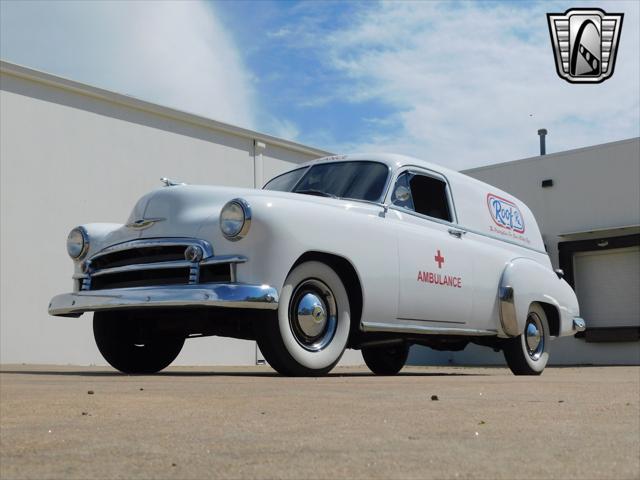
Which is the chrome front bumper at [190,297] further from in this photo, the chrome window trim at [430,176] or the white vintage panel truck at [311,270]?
the chrome window trim at [430,176]

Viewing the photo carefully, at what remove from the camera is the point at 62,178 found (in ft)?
42.7

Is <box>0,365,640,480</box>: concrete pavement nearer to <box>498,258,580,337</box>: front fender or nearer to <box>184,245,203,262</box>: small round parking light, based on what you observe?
<box>184,245,203,262</box>: small round parking light

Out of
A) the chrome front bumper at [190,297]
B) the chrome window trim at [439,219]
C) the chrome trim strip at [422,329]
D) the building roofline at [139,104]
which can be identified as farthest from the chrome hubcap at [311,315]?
the building roofline at [139,104]

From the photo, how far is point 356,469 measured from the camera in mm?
2180

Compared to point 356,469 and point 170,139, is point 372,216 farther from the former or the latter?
point 170,139

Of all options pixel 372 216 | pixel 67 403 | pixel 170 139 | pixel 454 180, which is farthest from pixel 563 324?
pixel 170 139

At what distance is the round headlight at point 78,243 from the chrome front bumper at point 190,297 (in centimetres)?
68

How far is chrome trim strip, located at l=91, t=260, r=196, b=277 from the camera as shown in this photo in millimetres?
5526

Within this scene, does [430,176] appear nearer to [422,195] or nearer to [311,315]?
[422,195]

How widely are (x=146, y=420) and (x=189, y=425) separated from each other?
202mm

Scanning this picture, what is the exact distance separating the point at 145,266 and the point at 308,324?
45.1 inches

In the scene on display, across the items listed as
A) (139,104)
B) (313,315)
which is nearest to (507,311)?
(313,315)

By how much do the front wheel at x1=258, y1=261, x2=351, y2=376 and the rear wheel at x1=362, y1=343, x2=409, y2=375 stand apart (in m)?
3.25

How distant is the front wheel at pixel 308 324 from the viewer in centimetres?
536
